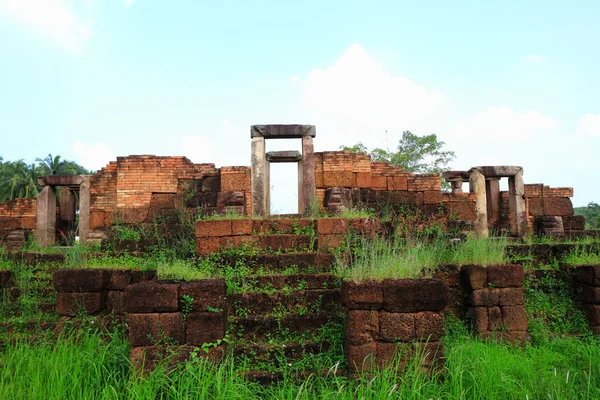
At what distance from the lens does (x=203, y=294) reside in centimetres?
393

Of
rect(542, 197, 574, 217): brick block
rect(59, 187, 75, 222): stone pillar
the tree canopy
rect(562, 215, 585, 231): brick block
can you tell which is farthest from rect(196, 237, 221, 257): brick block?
the tree canopy

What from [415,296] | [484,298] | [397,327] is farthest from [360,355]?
[484,298]

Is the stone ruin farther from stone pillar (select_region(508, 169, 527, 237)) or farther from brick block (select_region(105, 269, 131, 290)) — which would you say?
brick block (select_region(105, 269, 131, 290))

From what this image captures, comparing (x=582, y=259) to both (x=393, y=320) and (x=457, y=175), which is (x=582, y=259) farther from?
(x=457, y=175)

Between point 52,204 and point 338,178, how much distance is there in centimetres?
885

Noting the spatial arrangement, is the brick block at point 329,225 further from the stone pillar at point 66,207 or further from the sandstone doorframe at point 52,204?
the stone pillar at point 66,207

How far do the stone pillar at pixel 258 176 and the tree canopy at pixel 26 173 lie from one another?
23625 millimetres

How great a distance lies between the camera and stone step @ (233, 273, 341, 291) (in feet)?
17.2

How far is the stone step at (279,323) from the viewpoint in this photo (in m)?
4.55

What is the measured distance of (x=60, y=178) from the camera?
38.1ft

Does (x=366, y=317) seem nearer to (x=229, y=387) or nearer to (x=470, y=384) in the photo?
(x=470, y=384)

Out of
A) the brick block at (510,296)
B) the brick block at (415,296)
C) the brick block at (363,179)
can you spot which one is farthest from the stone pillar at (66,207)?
the brick block at (510,296)

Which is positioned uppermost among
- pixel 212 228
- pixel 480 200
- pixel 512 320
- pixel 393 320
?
pixel 480 200

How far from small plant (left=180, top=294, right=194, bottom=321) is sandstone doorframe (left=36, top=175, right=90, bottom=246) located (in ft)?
28.7
